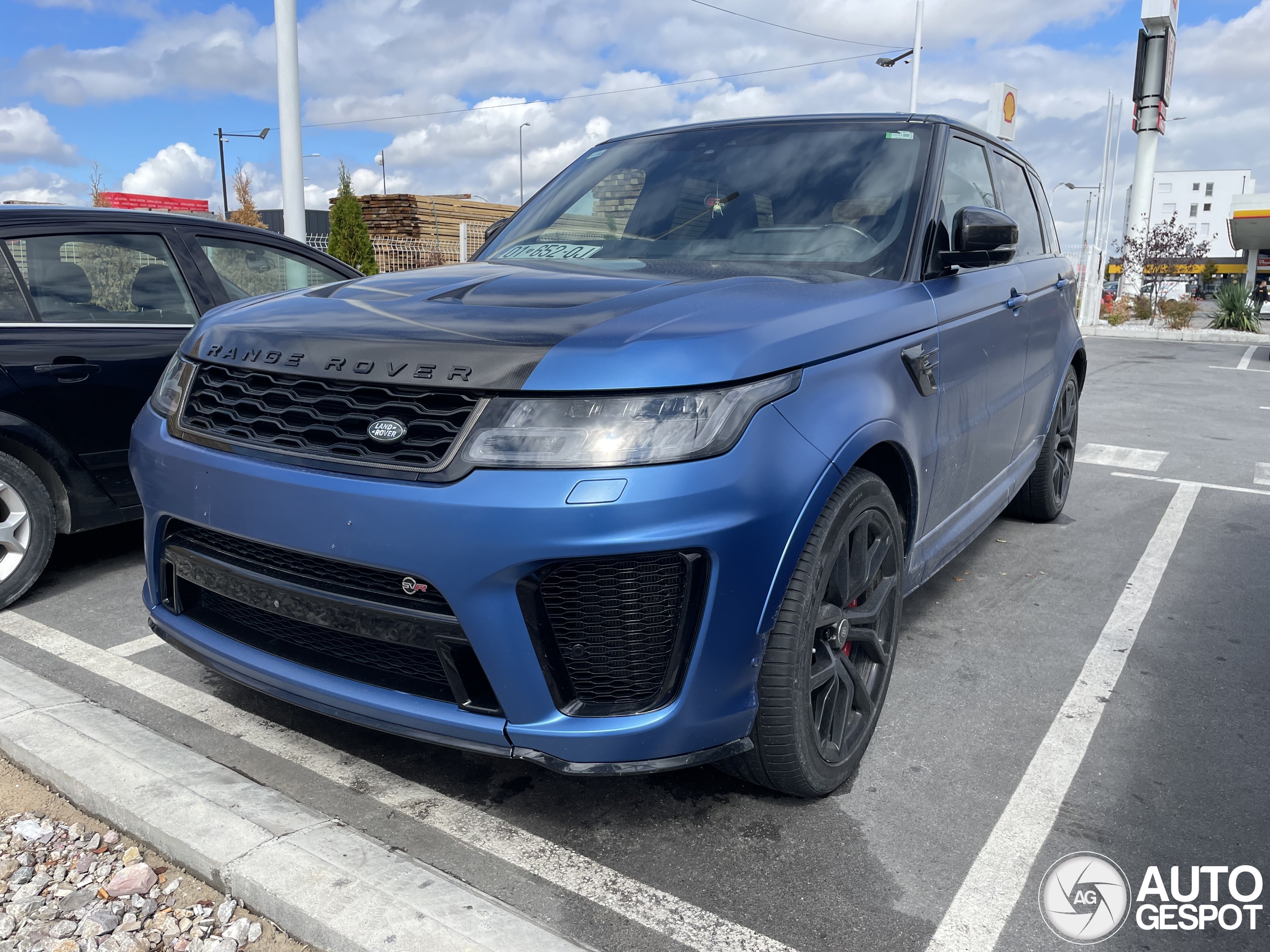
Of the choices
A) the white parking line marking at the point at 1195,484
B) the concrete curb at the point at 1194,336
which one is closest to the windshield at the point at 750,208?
the white parking line marking at the point at 1195,484

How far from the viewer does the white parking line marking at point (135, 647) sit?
3609mm

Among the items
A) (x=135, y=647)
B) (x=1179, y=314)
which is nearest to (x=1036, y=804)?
(x=135, y=647)

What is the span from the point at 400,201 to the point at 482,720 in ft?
61.8

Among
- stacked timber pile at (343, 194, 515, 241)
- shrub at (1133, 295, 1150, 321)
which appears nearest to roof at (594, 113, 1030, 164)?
stacked timber pile at (343, 194, 515, 241)

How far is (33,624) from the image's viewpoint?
390 cm

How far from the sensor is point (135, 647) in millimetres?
3672

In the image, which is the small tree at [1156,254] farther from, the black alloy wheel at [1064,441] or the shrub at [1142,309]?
the black alloy wheel at [1064,441]

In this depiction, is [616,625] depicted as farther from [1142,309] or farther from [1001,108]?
[1142,309]

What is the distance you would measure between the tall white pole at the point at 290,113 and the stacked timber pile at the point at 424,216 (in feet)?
29.4

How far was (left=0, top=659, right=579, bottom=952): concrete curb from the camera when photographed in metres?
2.00

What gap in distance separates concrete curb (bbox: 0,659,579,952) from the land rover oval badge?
912 millimetres

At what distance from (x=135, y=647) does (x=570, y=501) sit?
2422mm

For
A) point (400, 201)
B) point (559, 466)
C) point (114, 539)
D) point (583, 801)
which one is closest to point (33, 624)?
point (114, 539)

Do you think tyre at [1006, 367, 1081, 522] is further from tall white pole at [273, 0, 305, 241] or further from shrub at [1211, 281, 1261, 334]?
shrub at [1211, 281, 1261, 334]
